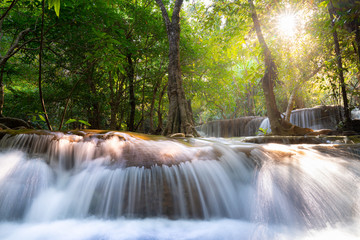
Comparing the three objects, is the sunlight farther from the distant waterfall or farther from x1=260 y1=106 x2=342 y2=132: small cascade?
x1=260 y1=106 x2=342 y2=132: small cascade

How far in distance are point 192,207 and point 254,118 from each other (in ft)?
39.5

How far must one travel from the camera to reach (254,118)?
13.3 meters

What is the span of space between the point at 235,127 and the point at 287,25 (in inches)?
298

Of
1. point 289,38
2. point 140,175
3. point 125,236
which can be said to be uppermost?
point 289,38

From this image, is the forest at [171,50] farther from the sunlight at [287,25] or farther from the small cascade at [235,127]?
the small cascade at [235,127]

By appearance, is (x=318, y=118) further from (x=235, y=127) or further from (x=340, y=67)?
(x=340, y=67)

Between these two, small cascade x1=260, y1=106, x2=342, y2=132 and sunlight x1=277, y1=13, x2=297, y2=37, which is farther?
small cascade x1=260, y1=106, x2=342, y2=132

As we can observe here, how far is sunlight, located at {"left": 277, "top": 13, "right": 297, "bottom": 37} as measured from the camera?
7.48 meters

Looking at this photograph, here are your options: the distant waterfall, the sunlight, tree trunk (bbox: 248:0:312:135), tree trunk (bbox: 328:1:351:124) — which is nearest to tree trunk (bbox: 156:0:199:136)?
tree trunk (bbox: 248:0:312:135)

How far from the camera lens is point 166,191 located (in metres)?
2.45

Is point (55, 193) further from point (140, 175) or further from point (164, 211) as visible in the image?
point (164, 211)

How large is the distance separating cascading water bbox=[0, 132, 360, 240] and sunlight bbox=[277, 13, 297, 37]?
19.2 feet

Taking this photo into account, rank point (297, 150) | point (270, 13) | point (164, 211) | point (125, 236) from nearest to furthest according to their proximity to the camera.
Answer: point (125, 236) → point (164, 211) → point (297, 150) → point (270, 13)

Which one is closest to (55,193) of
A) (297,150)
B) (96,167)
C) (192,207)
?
(96,167)
